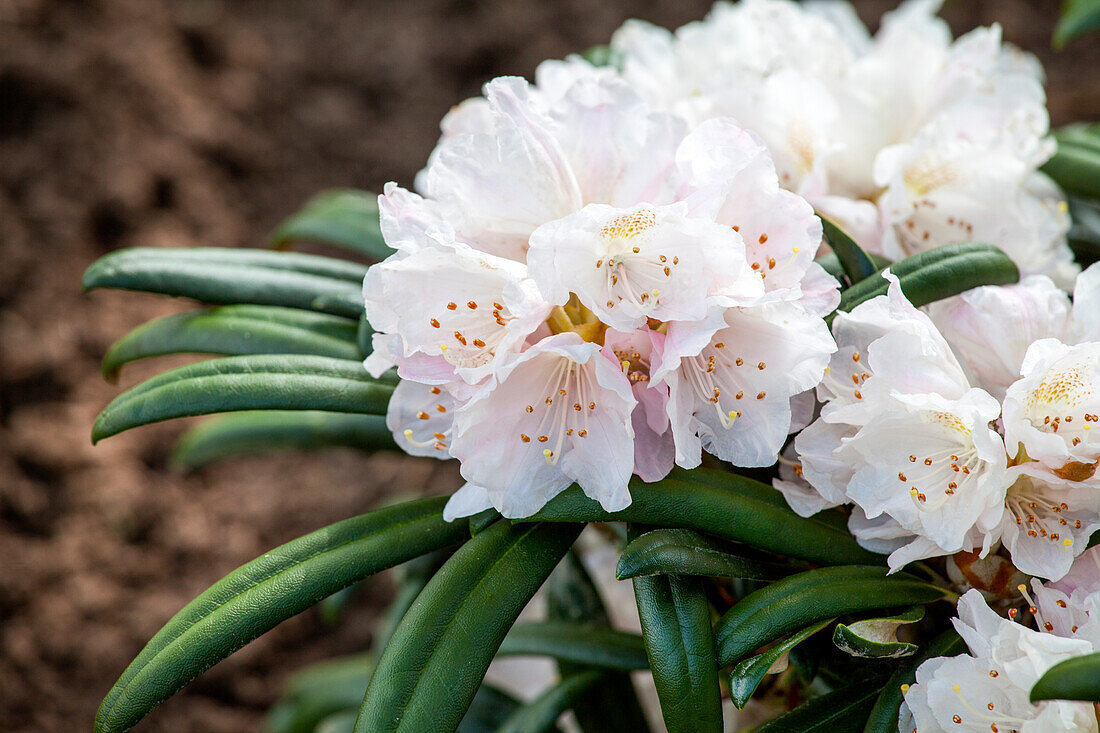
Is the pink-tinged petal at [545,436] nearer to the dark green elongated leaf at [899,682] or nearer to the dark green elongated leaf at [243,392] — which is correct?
the dark green elongated leaf at [243,392]

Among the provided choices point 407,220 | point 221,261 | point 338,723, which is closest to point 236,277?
point 221,261

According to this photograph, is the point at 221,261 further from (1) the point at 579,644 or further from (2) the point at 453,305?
(1) the point at 579,644

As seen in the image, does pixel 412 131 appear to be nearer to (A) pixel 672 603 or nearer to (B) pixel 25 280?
(B) pixel 25 280

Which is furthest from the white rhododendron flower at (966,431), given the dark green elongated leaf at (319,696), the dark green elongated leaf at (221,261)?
the dark green elongated leaf at (319,696)

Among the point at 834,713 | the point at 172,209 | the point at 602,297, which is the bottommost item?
the point at 834,713

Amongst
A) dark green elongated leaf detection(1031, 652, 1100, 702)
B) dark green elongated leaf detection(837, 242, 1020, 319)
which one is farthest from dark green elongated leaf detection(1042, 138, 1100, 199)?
dark green elongated leaf detection(1031, 652, 1100, 702)

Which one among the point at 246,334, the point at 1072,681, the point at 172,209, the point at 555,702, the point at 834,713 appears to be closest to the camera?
the point at 1072,681
